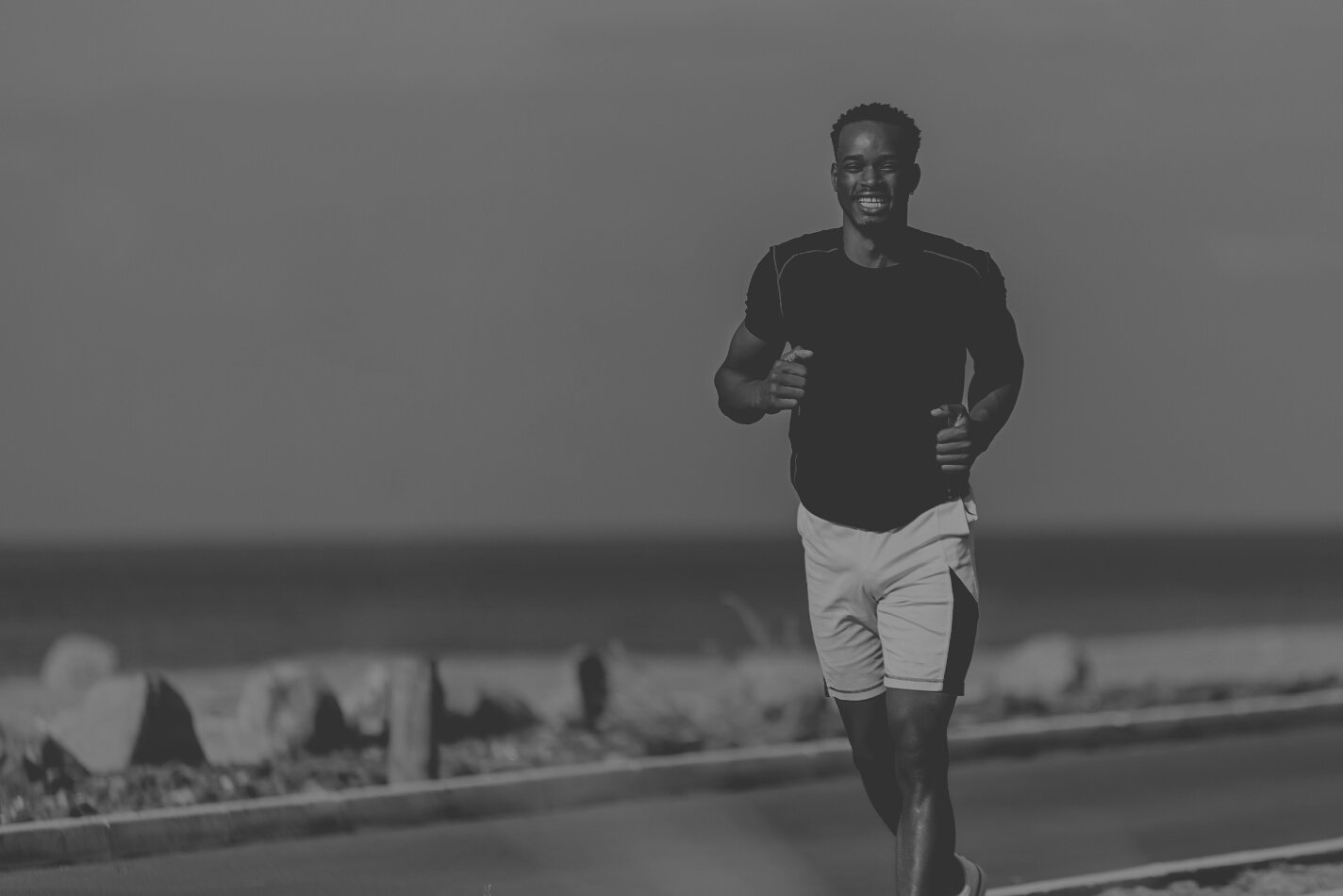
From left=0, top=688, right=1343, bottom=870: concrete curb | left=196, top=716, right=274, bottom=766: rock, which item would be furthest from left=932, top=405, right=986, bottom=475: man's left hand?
left=196, top=716, right=274, bottom=766: rock

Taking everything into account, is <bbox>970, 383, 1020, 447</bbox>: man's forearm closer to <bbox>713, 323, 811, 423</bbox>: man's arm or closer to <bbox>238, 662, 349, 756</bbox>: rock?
<bbox>713, 323, 811, 423</bbox>: man's arm

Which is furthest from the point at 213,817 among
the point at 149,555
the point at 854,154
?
the point at 149,555

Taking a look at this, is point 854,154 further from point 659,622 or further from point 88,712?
point 659,622

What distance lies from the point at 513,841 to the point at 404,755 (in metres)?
1.09

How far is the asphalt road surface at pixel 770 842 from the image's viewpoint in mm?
7285

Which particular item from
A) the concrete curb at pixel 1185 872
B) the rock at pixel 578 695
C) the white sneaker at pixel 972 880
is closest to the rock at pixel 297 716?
the rock at pixel 578 695

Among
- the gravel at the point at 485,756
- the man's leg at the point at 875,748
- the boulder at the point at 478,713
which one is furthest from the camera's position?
the boulder at the point at 478,713

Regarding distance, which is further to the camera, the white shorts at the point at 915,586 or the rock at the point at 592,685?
the rock at the point at 592,685

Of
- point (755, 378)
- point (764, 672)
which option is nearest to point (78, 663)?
point (764, 672)

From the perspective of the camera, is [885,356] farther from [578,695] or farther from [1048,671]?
[1048,671]

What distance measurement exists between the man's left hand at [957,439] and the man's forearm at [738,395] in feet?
1.57

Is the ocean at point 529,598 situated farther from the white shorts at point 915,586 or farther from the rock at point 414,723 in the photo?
the white shorts at point 915,586

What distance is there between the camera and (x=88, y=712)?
388 inches

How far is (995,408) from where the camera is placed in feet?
17.4
